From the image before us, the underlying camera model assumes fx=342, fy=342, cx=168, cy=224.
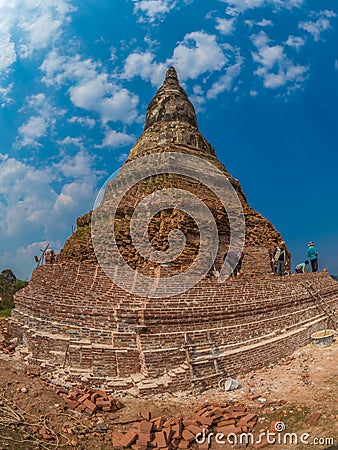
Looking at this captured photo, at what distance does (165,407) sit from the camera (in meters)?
7.04

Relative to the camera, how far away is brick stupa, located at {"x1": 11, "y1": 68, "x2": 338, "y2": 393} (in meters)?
8.02

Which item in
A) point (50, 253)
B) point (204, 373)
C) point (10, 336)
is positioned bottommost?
point (204, 373)

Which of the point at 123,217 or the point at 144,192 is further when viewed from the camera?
the point at 144,192

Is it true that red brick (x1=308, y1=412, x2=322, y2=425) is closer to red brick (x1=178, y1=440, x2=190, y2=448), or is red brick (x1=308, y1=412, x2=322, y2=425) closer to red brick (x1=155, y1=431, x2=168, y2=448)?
red brick (x1=178, y1=440, x2=190, y2=448)

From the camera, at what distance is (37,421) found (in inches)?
244

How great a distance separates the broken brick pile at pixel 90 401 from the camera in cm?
674

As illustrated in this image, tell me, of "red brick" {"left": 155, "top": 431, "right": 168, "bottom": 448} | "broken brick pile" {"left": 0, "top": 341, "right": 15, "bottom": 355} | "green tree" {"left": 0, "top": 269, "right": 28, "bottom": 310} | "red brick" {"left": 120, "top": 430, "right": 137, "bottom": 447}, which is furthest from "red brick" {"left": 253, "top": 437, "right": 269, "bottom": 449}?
"green tree" {"left": 0, "top": 269, "right": 28, "bottom": 310}

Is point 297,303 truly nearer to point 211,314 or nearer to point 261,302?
point 261,302

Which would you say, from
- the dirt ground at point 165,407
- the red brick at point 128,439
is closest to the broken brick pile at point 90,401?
the dirt ground at point 165,407

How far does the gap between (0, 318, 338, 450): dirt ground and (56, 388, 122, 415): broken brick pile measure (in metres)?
0.12

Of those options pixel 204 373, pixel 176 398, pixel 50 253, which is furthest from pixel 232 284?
pixel 50 253

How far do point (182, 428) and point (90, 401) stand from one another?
1959 millimetres

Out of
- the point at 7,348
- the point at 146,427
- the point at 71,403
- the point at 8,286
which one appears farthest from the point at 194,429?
the point at 8,286

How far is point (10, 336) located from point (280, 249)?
11.6m
